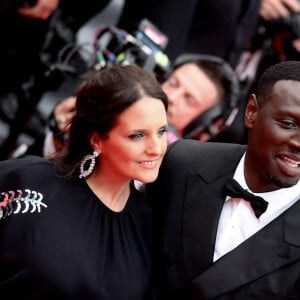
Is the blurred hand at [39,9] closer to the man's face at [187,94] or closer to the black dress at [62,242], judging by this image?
the man's face at [187,94]

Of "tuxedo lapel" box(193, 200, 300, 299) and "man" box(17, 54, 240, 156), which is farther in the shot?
"man" box(17, 54, 240, 156)

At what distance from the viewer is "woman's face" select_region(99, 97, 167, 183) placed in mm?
1537

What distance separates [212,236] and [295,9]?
70.2 inches

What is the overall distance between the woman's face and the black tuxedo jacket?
0.16 m

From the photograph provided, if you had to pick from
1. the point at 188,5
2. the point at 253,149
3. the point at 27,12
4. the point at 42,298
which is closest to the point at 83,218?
the point at 42,298

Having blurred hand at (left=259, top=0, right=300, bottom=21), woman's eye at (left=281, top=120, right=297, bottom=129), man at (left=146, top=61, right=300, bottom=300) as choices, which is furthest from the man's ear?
blurred hand at (left=259, top=0, right=300, bottom=21)

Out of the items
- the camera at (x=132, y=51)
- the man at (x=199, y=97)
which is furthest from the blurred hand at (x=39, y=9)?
the man at (x=199, y=97)

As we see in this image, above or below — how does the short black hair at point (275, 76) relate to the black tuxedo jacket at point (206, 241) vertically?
above

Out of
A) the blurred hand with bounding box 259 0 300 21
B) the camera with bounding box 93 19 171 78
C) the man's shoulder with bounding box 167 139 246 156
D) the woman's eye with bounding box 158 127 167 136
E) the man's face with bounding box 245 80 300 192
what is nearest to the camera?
the man's face with bounding box 245 80 300 192

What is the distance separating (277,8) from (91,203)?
183 cm

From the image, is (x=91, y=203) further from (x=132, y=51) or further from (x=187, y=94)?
(x=187, y=94)

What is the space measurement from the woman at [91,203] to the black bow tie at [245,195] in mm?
185

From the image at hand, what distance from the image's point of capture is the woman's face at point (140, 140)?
5.04 feet

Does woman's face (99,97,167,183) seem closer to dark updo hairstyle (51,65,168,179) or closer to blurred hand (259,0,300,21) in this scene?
dark updo hairstyle (51,65,168,179)
